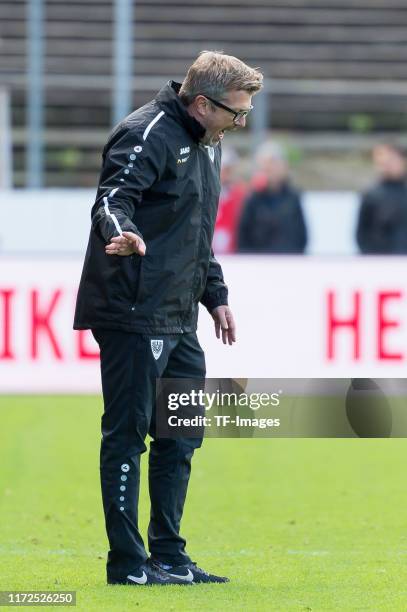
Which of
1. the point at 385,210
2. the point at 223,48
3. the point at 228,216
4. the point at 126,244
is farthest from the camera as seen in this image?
the point at 223,48

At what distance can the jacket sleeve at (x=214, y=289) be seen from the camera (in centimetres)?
592

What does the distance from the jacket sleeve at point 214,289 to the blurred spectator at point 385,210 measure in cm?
855

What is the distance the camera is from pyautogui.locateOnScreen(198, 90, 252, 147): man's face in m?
5.45

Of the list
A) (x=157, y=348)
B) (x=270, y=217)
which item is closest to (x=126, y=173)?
(x=157, y=348)

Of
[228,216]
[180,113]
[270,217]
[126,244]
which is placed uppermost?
[180,113]

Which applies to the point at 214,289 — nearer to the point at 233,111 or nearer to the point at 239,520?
the point at 233,111

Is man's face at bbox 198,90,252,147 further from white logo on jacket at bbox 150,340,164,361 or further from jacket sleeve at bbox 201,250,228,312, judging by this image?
white logo on jacket at bbox 150,340,164,361

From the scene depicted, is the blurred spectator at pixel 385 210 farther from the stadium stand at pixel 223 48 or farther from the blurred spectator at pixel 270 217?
the stadium stand at pixel 223 48

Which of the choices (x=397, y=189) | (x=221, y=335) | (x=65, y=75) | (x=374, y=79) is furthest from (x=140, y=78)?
(x=221, y=335)

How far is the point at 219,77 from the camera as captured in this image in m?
5.43

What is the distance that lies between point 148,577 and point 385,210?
9.34 metres

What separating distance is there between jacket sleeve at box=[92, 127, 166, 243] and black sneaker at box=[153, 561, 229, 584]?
51.5 inches

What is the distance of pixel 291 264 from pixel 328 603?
6165 mm

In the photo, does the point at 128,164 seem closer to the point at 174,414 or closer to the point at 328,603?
the point at 174,414
